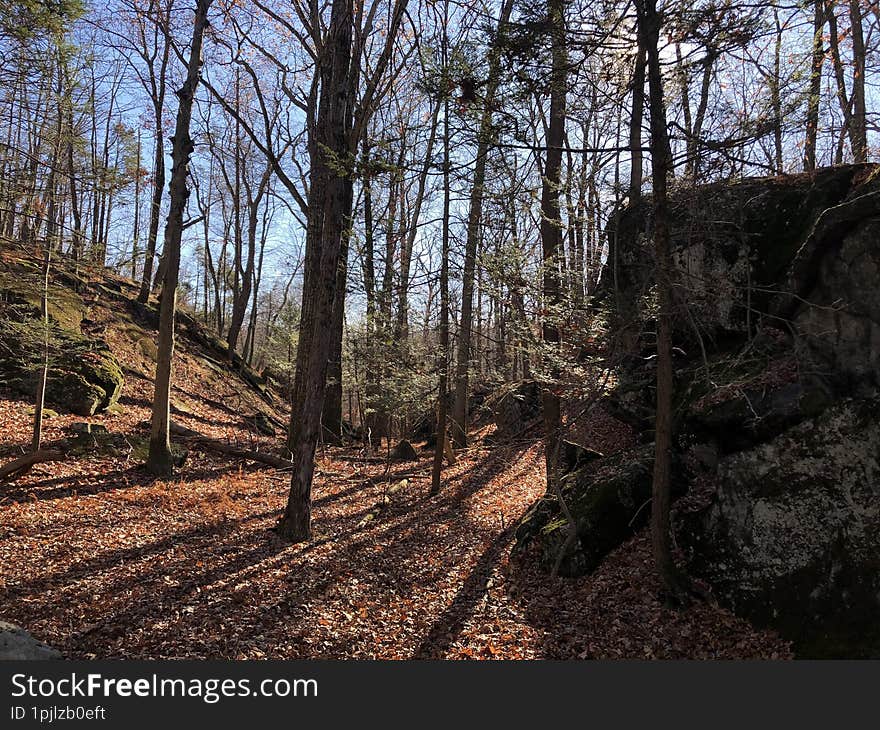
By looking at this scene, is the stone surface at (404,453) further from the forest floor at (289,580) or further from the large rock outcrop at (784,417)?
the large rock outcrop at (784,417)

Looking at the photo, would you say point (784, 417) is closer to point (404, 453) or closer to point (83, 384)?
point (404, 453)

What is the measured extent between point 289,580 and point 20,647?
2.85m

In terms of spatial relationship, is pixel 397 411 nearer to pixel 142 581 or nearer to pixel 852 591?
pixel 142 581

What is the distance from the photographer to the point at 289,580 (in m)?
6.44

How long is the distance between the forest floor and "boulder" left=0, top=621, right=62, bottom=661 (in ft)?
1.12

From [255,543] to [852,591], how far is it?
23.6 feet

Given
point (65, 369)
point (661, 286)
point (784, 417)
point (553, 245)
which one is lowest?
point (784, 417)

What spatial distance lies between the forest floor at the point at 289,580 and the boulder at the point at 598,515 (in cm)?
20

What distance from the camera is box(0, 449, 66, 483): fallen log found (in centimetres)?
805

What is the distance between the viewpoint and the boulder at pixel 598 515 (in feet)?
22.2

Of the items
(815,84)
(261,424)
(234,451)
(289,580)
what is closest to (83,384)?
(234,451)

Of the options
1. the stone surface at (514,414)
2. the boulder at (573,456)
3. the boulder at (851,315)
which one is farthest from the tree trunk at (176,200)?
the boulder at (851,315)

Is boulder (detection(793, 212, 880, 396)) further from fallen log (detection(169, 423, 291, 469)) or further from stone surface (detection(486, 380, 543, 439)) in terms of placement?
fallen log (detection(169, 423, 291, 469))

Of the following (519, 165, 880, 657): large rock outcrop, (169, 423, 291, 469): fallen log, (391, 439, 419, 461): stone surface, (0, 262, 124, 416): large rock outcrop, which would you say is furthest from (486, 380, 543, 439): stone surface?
(0, 262, 124, 416): large rock outcrop
